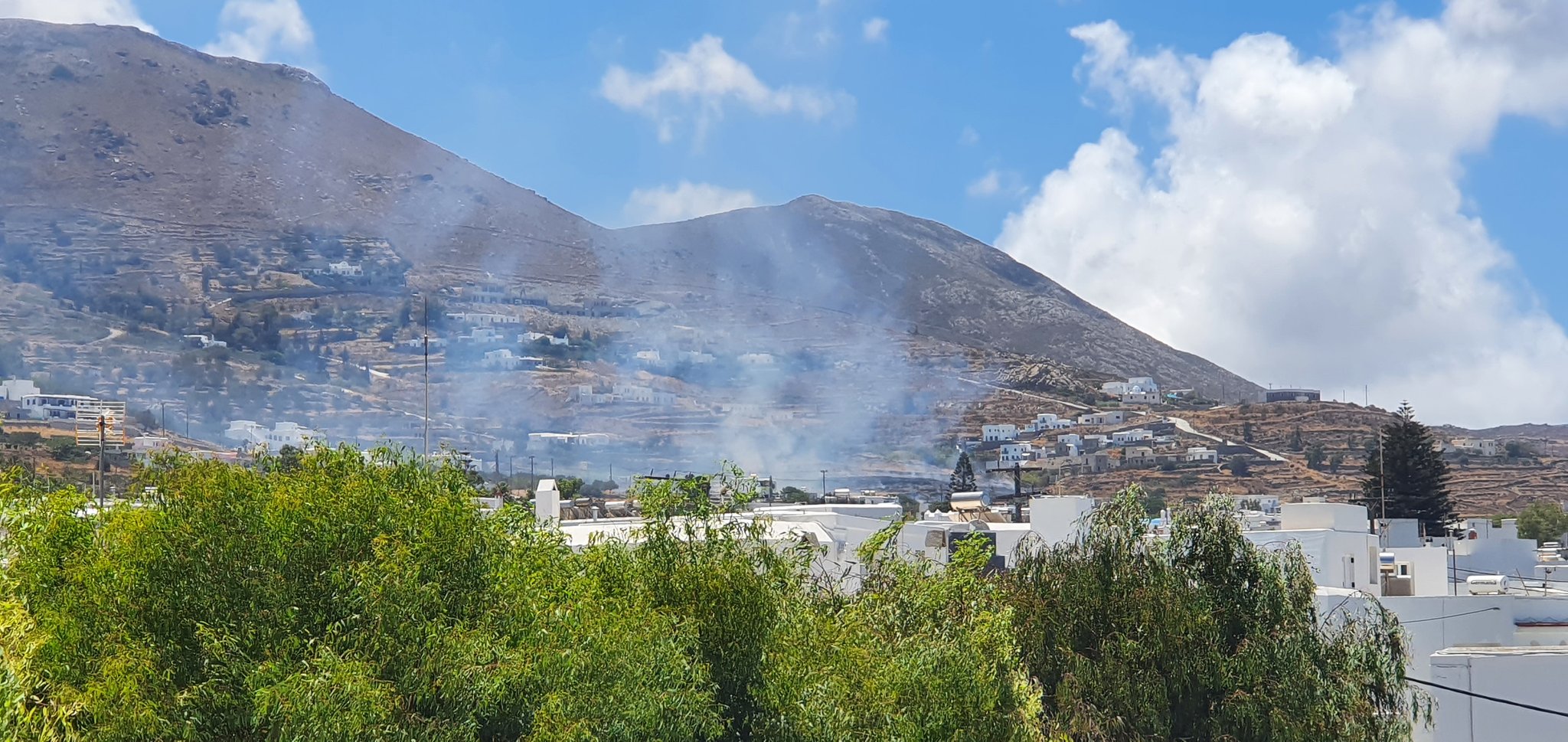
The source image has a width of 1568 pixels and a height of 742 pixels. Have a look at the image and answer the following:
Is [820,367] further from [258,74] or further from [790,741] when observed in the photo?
[790,741]

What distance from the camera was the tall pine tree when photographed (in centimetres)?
5222

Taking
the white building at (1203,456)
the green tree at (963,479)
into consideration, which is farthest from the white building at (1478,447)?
the green tree at (963,479)

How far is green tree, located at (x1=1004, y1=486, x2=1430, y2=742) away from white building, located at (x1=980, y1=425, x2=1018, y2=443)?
345ft

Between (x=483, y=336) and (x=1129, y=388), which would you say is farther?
(x=483, y=336)

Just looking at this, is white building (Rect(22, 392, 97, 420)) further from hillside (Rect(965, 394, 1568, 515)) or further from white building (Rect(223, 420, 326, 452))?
hillside (Rect(965, 394, 1568, 515))

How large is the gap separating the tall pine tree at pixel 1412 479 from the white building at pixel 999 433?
220ft

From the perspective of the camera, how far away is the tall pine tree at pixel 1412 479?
171ft

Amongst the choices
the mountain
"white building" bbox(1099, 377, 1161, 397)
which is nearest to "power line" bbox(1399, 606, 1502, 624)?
the mountain

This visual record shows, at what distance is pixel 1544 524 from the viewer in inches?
2458

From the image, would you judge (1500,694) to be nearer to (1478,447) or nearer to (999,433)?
(1478,447)

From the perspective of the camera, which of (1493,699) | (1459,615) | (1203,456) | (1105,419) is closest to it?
(1493,699)

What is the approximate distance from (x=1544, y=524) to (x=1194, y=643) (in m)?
54.0

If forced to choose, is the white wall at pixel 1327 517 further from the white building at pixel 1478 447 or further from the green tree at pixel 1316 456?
the white building at pixel 1478 447

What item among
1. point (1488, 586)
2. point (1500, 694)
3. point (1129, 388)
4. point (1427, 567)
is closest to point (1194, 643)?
point (1500, 694)
